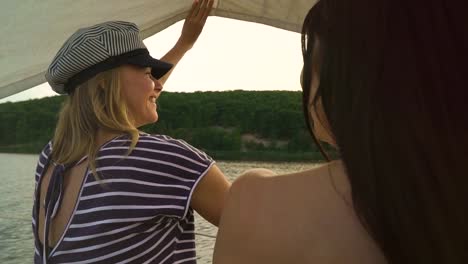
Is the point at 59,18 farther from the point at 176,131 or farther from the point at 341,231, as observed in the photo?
the point at 176,131

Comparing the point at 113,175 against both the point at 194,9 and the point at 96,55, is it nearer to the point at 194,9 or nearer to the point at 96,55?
the point at 96,55

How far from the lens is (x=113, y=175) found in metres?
0.74

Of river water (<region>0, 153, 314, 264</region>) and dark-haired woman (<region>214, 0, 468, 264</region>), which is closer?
dark-haired woman (<region>214, 0, 468, 264</region>)

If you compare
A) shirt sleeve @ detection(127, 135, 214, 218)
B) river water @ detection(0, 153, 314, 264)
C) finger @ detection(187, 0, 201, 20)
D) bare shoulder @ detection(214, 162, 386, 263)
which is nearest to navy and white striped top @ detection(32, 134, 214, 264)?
shirt sleeve @ detection(127, 135, 214, 218)

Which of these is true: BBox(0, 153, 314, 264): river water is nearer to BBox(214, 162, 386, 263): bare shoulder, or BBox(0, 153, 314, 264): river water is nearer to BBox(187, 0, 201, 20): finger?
BBox(214, 162, 386, 263): bare shoulder

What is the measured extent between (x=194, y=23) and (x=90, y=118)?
52cm

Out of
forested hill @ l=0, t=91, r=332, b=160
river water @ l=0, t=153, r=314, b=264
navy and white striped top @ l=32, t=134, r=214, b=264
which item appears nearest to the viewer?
navy and white striped top @ l=32, t=134, r=214, b=264

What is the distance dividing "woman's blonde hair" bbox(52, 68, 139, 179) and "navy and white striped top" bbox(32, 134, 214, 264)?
0.11 ft

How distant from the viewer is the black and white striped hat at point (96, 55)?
0.83 meters

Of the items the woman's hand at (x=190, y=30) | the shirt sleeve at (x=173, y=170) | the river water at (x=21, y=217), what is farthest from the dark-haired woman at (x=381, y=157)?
the woman's hand at (x=190, y=30)

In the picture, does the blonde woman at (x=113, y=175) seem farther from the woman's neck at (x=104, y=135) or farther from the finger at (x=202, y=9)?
the finger at (x=202, y=9)

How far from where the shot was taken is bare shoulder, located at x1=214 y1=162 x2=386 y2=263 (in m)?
0.43

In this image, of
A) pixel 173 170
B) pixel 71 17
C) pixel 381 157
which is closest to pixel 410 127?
pixel 381 157

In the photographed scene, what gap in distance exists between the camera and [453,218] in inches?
16.2
